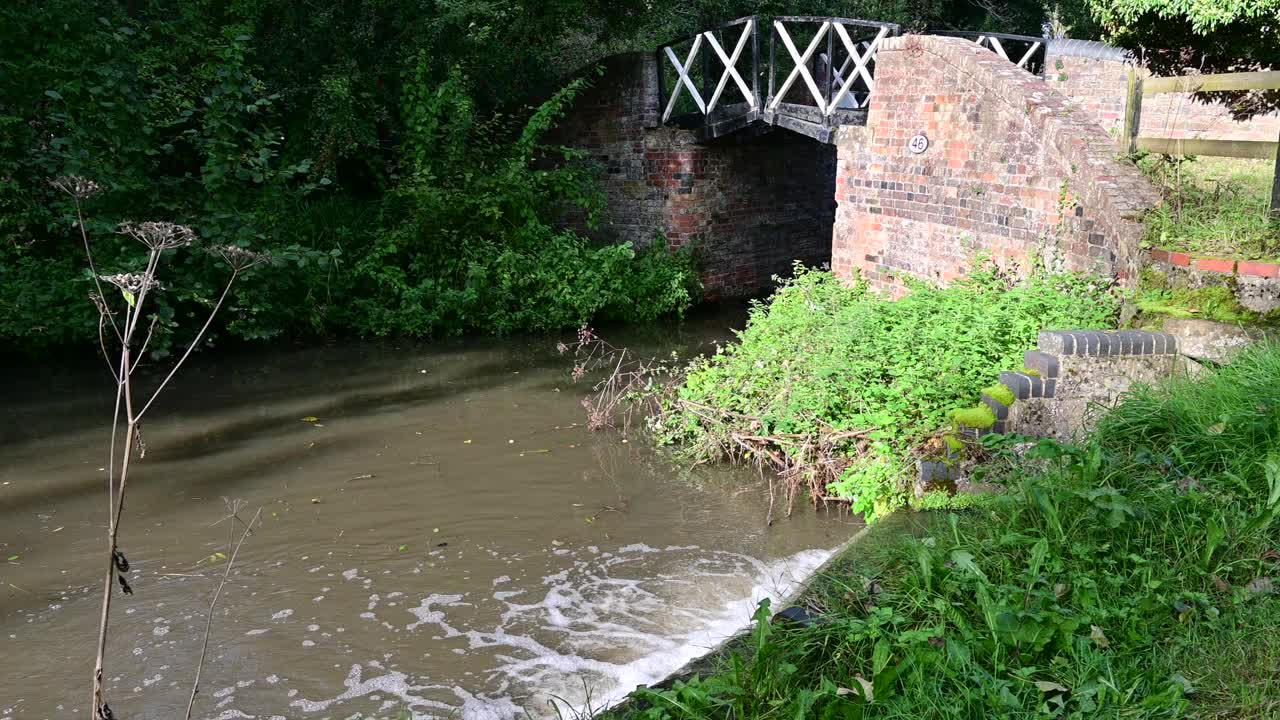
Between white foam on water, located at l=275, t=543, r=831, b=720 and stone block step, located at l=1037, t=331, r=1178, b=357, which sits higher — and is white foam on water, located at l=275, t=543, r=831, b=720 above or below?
below

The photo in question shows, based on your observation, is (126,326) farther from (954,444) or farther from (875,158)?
(875,158)

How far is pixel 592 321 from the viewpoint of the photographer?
1302 cm

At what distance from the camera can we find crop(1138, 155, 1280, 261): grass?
607 cm

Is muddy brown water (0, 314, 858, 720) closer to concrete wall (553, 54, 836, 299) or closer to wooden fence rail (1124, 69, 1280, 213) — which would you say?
wooden fence rail (1124, 69, 1280, 213)

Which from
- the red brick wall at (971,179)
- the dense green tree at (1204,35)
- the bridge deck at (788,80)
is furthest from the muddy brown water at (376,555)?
the bridge deck at (788,80)

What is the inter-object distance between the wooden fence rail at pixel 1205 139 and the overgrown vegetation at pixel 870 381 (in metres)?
1.11

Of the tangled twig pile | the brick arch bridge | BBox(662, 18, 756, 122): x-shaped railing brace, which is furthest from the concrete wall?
the tangled twig pile

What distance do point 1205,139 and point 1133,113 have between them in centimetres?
84

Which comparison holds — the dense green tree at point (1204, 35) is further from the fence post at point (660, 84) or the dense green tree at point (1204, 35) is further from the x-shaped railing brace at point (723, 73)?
the fence post at point (660, 84)

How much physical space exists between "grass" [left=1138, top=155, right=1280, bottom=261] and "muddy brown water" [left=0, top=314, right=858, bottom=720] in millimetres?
2902

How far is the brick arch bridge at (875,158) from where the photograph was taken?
7.70 meters

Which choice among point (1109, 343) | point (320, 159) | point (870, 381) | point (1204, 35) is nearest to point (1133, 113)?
point (1204, 35)

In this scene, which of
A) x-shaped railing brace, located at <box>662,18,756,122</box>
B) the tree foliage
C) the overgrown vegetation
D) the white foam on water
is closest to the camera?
the white foam on water

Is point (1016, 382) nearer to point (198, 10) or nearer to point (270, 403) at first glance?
point (270, 403)
